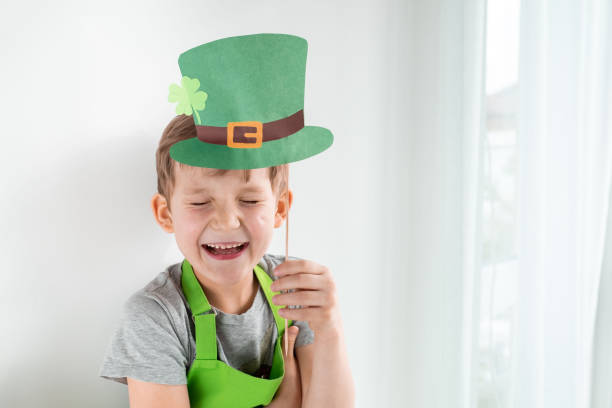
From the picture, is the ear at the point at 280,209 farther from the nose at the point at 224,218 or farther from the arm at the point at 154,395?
the arm at the point at 154,395

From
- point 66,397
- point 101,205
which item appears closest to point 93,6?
point 101,205

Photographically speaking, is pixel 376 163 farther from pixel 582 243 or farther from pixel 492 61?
pixel 582 243

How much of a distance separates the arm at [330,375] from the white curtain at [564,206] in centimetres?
36

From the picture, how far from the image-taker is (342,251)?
50.3 inches

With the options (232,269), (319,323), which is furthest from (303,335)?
(232,269)

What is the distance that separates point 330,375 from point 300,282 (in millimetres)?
189

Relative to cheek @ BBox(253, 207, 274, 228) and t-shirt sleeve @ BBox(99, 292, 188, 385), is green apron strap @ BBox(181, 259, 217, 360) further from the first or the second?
cheek @ BBox(253, 207, 274, 228)

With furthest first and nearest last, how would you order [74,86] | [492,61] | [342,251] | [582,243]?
[342,251] < [492,61] < [582,243] < [74,86]

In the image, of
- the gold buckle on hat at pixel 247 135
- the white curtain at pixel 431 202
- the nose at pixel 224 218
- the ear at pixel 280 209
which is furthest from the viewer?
the white curtain at pixel 431 202

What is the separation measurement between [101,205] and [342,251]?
53cm

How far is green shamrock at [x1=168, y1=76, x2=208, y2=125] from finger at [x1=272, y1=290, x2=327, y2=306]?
317 mm

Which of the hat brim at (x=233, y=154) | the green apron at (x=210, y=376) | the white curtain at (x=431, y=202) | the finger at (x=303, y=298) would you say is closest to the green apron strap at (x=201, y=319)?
the green apron at (x=210, y=376)

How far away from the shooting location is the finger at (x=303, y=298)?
3.00ft

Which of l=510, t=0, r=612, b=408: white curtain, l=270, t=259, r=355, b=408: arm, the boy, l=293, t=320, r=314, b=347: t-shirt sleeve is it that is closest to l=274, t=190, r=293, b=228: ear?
the boy
